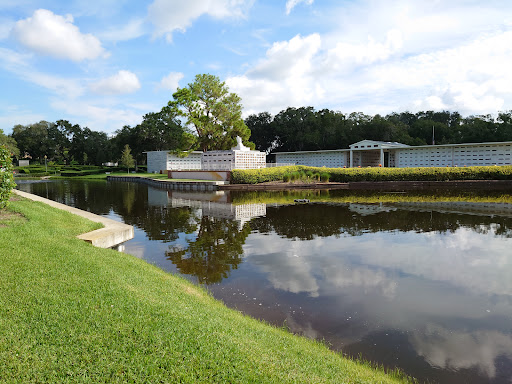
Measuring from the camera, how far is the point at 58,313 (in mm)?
3488

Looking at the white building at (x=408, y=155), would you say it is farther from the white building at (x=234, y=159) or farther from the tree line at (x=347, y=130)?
the white building at (x=234, y=159)

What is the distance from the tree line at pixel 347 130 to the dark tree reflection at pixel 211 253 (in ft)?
147

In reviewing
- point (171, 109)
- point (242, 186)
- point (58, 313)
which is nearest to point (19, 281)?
point (58, 313)

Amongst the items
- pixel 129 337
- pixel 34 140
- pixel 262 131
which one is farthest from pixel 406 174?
pixel 34 140

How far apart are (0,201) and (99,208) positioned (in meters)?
8.01

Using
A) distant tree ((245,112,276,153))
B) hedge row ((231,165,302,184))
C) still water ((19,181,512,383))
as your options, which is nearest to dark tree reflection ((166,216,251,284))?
still water ((19,181,512,383))

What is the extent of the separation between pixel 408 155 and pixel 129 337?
132 feet

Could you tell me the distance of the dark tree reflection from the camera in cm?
652

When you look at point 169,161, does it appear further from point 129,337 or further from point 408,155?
point 129,337

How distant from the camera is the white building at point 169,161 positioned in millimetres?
45688

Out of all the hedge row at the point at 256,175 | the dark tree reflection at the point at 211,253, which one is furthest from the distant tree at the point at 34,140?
the dark tree reflection at the point at 211,253

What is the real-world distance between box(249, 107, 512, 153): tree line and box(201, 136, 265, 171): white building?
23.2m

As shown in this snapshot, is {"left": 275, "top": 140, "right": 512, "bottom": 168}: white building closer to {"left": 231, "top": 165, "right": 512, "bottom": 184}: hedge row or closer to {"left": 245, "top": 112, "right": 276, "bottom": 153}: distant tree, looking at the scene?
{"left": 231, "top": 165, "right": 512, "bottom": 184}: hedge row

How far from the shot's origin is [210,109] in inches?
Result: 1404
